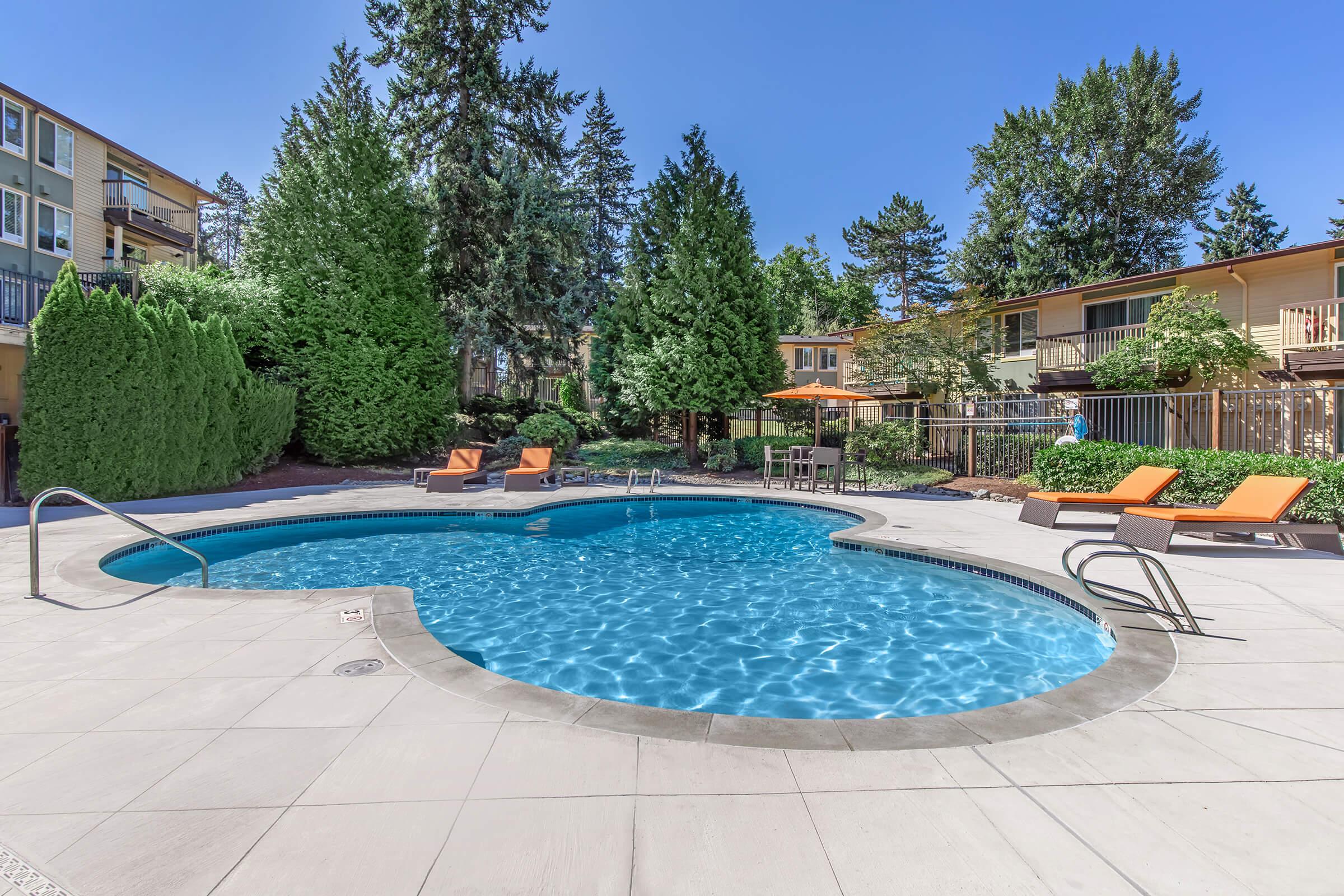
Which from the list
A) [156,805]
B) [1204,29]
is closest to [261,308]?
[156,805]

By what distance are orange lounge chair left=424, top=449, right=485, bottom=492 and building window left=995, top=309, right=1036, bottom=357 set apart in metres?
19.6

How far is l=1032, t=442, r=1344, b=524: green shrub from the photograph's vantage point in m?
8.51

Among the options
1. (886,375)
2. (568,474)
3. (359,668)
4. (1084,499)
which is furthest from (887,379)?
(359,668)

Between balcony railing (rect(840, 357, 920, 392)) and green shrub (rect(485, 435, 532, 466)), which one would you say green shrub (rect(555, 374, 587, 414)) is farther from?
balcony railing (rect(840, 357, 920, 392))

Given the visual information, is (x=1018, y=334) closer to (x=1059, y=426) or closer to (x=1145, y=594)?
(x=1059, y=426)

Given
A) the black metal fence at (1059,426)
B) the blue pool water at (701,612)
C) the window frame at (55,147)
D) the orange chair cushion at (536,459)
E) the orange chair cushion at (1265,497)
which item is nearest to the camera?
the blue pool water at (701,612)

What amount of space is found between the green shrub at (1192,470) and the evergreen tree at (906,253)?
104 ft

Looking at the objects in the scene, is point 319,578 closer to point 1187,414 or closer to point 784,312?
point 1187,414

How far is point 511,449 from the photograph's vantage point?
1800 centimetres

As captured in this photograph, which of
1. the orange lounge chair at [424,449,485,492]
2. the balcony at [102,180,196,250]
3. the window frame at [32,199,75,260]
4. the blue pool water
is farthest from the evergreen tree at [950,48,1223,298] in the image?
the window frame at [32,199,75,260]

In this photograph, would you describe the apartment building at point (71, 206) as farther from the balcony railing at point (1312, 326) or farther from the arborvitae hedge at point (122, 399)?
the balcony railing at point (1312, 326)

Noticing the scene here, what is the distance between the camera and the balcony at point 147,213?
862 inches

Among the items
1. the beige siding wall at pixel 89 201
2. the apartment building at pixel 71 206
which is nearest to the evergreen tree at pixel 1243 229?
the apartment building at pixel 71 206

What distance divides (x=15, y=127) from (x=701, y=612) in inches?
1017
